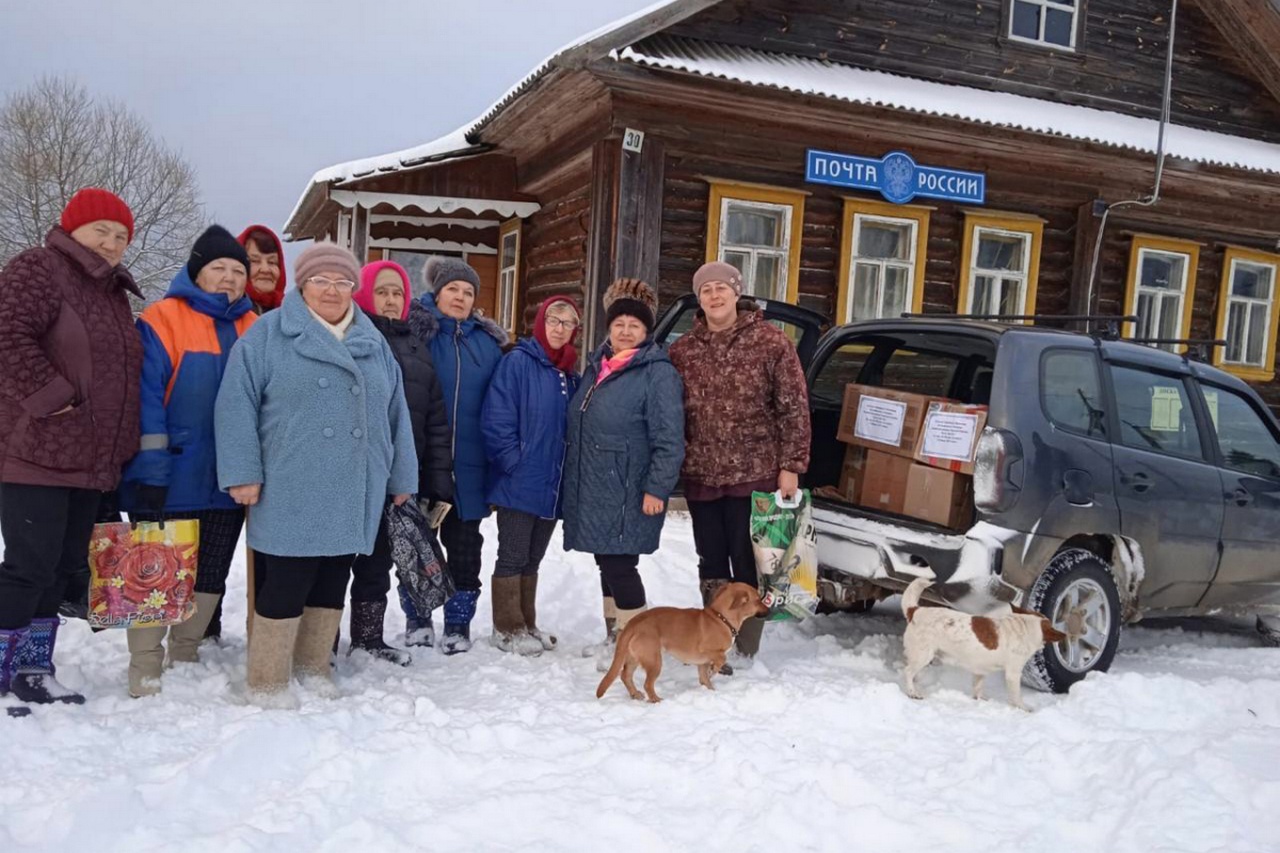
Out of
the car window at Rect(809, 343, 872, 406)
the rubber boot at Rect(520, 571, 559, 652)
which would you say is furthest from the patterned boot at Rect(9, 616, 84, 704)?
the car window at Rect(809, 343, 872, 406)

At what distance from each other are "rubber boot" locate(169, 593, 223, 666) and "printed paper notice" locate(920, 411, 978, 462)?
3.22 metres

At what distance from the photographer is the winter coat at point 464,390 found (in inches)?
175

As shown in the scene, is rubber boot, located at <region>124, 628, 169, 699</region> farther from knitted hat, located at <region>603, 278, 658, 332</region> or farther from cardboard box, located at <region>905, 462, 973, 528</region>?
cardboard box, located at <region>905, 462, 973, 528</region>

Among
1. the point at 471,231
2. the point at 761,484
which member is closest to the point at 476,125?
the point at 471,231

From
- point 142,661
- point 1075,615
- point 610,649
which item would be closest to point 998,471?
point 1075,615

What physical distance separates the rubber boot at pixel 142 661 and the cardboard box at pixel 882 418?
3.29 meters

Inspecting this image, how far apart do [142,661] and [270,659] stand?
19.1 inches

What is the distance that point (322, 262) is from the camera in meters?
3.59

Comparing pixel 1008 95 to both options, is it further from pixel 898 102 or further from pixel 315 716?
pixel 315 716

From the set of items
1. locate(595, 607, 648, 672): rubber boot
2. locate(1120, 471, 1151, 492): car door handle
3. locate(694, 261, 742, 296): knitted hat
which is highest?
locate(694, 261, 742, 296): knitted hat

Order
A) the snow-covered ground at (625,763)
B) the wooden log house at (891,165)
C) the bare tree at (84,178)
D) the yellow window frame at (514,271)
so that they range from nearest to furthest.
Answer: the snow-covered ground at (625,763) < the wooden log house at (891,165) < the yellow window frame at (514,271) < the bare tree at (84,178)

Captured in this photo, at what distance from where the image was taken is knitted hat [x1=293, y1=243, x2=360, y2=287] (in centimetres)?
359

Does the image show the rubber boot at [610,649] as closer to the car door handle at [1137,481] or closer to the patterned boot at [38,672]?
the patterned boot at [38,672]

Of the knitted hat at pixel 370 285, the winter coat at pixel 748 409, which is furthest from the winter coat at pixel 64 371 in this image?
the winter coat at pixel 748 409
